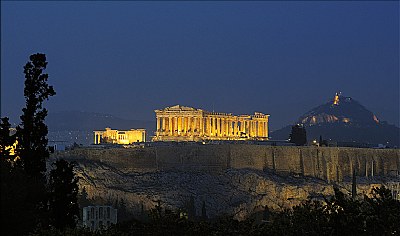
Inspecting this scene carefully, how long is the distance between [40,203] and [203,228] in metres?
6.45

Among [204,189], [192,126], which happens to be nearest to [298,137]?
[192,126]

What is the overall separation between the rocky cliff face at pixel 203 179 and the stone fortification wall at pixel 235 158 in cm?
8

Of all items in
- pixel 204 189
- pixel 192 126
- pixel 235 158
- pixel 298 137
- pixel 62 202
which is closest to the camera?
pixel 62 202

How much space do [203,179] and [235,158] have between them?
5.96 m

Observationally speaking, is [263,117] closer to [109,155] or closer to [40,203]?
[109,155]

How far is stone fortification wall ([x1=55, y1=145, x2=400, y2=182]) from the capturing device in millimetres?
86875

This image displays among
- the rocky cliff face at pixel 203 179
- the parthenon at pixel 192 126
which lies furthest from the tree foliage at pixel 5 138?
the parthenon at pixel 192 126

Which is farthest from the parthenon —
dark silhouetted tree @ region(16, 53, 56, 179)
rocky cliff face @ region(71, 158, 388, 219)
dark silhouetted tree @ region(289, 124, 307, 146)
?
dark silhouetted tree @ region(16, 53, 56, 179)

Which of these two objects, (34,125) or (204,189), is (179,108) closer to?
(204,189)

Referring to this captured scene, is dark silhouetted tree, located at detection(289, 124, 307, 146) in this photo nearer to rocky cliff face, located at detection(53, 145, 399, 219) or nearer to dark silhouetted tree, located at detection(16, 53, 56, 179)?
rocky cliff face, located at detection(53, 145, 399, 219)

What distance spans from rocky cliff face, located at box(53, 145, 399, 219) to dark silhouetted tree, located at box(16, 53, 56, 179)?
112 ft

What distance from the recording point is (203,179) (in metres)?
86.0

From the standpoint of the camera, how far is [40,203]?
128ft

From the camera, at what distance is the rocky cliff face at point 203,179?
7925cm
